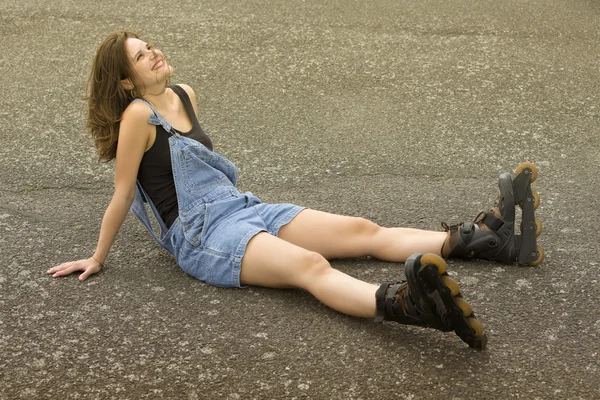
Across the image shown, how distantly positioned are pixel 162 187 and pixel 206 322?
0.57 metres

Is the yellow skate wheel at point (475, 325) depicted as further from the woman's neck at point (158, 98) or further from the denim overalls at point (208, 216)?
the woman's neck at point (158, 98)

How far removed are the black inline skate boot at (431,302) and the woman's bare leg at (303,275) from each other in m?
0.10

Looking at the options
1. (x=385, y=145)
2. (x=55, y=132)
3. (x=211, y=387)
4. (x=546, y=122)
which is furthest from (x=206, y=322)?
(x=546, y=122)

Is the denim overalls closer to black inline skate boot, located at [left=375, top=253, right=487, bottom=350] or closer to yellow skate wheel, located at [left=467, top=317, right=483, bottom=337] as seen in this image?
black inline skate boot, located at [left=375, top=253, right=487, bottom=350]

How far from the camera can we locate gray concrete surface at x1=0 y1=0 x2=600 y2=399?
2590 mm

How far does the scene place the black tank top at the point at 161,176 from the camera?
3.09m

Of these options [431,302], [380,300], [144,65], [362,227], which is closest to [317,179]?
[362,227]

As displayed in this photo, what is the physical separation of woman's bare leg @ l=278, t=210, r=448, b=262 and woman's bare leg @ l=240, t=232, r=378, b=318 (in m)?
0.20

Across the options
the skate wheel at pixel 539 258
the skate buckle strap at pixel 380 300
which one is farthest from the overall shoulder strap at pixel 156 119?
the skate wheel at pixel 539 258

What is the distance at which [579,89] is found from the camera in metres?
4.93

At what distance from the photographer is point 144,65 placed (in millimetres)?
3100

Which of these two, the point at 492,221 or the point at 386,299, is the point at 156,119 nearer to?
the point at 386,299

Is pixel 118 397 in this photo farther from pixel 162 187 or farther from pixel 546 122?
pixel 546 122

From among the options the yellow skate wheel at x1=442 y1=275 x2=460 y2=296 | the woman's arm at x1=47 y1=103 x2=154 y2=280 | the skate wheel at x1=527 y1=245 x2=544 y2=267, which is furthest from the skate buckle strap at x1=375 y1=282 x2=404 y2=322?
the woman's arm at x1=47 y1=103 x2=154 y2=280
